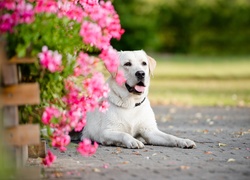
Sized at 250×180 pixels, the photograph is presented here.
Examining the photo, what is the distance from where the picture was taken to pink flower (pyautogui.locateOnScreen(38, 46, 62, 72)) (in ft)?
19.4

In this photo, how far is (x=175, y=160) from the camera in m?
7.00

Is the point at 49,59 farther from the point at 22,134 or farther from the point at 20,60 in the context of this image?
the point at 22,134

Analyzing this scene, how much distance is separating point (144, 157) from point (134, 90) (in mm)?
1267

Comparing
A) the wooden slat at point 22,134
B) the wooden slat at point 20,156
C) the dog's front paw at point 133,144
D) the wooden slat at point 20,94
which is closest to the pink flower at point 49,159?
the wooden slat at point 20,156

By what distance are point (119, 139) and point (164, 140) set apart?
55 centimetres

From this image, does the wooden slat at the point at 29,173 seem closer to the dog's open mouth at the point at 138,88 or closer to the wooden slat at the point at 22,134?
the wooden slat at the point at 22,134

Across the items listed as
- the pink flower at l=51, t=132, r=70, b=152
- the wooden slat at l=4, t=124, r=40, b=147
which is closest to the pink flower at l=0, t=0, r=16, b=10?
the wooden slat at l=4, t=124, r=40, b=147

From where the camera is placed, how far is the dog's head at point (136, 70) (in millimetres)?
8234

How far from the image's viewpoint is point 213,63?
30.5 m

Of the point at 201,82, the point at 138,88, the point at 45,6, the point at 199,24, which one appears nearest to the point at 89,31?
the point at 45,6

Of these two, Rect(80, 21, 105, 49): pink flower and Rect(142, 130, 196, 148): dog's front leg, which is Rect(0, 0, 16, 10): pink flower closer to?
Rect(80, 21, 105, 49): pink flower

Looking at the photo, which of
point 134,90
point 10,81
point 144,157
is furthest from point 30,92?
point 134,90

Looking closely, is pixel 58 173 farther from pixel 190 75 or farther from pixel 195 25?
pixel 195 25

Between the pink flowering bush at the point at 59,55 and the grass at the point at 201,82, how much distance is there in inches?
332
